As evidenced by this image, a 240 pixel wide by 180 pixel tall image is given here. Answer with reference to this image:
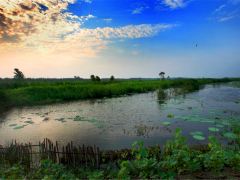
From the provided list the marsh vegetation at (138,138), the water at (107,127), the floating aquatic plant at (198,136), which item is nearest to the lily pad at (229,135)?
the marsh vegetation at (138,138)

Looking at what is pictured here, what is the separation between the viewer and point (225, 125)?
15.0m

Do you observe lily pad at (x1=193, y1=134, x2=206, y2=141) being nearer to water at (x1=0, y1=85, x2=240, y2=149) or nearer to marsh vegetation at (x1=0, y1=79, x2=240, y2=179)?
marsh vegetation at (x1=0, y1=79, x2=240, y2=179)

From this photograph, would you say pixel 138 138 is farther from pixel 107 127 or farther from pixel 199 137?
pixel 107 127

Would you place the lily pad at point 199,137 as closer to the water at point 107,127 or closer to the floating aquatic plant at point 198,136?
the floating aquatic plant at point 198,136

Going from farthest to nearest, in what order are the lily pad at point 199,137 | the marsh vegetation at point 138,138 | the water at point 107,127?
the water at point 107,127 < the lily pad at point 199,137 < the marsh vegetation at point 138,138

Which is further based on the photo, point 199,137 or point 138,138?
point 138,138

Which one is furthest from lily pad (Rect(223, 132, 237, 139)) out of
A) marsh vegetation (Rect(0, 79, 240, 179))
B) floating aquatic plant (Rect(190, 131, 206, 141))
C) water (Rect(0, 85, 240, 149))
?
floating aquatic plant (Rect(190, 131, 206, 141))

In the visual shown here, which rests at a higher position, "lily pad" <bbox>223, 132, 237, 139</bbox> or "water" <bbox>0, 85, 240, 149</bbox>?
"lily pad" <bbox>223, 132, 237, 139</bbox>

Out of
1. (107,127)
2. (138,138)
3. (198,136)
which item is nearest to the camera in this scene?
(198,136)

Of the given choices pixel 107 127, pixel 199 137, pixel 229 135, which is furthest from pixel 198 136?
pixel 107 127

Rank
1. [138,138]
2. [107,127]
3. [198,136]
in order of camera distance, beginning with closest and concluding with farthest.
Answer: [198,136], [138,138], [107,127]

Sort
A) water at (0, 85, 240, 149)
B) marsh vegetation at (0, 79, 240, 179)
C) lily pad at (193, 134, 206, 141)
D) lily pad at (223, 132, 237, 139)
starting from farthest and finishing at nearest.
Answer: water at (0, 85, 240, 149), lily pad at (223, 132, 237, 139), lily pad at (193, 134, 206, 141), marsh vegetation at (0, 79, 240, 179)

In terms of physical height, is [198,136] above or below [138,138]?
above

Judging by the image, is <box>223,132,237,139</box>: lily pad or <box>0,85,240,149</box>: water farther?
<box>0,85,240,149</box>: water
